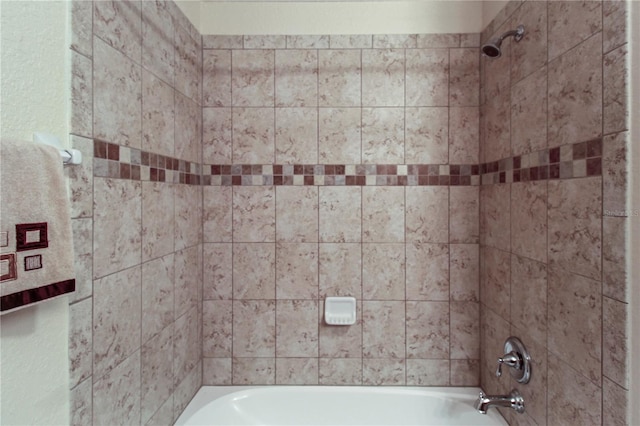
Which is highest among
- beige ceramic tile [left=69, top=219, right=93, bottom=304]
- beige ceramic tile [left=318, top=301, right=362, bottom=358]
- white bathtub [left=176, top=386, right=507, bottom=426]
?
beige ceramic tile [left=69, top=219, right=93, bottom=304]

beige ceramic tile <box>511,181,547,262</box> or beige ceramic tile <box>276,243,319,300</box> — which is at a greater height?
beige ceramic tile <box>511,181,547,262</box>

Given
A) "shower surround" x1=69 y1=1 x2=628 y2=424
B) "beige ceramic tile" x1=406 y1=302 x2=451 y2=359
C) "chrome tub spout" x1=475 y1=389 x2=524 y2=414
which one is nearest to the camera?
"chrome tub spout" x1=475 y1=389 x2=524 y2=414

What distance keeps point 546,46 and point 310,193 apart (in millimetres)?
1184

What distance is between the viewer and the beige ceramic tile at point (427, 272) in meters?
1.86

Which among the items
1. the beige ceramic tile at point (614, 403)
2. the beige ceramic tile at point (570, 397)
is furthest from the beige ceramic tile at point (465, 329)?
the beige ceramic tile at point (614, 403)

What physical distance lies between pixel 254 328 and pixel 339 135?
1.14 m

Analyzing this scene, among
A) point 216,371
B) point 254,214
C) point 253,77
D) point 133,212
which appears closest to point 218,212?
point 254,214

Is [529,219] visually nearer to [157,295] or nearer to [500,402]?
[500,402]

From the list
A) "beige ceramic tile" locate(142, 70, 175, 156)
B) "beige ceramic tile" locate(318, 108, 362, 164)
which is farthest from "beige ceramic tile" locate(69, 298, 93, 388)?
"beige ceramic tile" locate(318, 108, 362, 164)

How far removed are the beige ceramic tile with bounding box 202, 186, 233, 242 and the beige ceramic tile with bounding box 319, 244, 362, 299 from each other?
54cm

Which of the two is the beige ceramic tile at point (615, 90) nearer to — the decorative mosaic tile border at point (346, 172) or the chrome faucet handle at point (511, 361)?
the decorative mosaic tile border at point (346, 172)

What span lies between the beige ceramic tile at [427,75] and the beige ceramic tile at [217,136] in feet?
3.26

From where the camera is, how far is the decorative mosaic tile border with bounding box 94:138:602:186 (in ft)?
4.34

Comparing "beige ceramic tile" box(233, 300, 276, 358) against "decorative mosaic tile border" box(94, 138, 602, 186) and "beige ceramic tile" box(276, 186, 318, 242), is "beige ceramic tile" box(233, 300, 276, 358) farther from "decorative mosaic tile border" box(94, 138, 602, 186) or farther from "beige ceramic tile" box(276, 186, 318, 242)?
"decorative mosaic tile border" box(94, 138, 602, 186)
